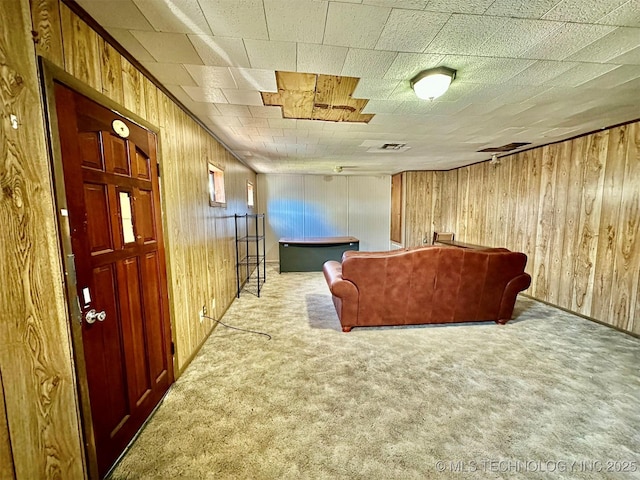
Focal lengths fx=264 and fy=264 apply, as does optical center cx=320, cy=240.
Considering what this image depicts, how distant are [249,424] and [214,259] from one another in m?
2.03

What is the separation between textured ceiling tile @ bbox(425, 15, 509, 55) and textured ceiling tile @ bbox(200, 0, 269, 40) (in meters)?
0.96

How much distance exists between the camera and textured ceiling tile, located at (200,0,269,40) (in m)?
1.24

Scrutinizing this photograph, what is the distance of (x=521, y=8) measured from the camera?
126 centimetres

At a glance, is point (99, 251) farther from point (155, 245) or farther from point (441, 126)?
point (441, 126)

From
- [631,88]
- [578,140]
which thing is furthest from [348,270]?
[578,140]

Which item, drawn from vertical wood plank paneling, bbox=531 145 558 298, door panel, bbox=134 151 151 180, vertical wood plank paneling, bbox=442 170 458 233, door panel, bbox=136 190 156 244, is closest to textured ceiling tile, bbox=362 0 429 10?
door panel, bbox=134 151 151 180

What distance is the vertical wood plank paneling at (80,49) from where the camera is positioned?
119 centimetres

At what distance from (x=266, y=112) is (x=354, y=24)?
57.2 inches

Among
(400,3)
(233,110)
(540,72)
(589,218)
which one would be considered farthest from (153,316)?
(589,218)

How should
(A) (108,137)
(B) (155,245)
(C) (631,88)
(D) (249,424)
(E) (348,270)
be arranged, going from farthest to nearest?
1. (E) (348,270)
2. (C) (631,88)
3. (B) (155,245)
4. (D) (249,424)
5. (A) (108,137)

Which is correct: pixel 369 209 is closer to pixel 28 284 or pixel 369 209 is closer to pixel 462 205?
pixel 462 205

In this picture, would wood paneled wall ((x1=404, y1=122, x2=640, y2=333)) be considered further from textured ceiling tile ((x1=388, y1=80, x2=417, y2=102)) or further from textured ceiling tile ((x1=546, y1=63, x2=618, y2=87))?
textured ceiling tile ((x1=388, y1=80, x2=417, y2=102))

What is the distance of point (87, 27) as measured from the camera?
1319mm

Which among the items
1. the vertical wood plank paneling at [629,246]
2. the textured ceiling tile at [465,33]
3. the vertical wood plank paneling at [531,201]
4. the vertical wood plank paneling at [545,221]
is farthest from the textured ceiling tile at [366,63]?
the vertical wood plank paneling at [531,201]
